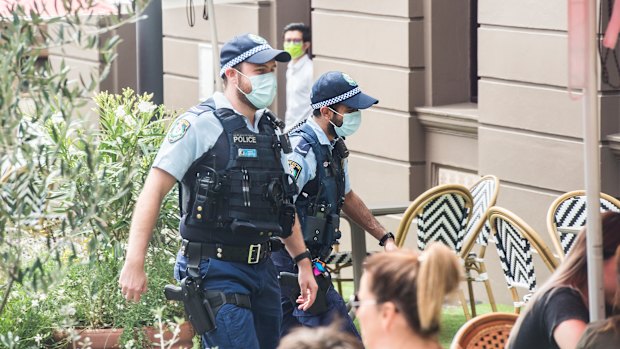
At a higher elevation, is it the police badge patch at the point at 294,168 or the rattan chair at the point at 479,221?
the police badge patch at the point at 294,168

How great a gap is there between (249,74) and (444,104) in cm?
568

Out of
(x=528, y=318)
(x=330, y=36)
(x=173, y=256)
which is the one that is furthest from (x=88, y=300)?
(x=330, y=36)

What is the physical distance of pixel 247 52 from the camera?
583 centimetres

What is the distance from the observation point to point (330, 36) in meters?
12.4

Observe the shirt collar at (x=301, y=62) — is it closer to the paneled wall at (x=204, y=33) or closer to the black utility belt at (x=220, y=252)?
the paneled wall at (x=204, y=33)

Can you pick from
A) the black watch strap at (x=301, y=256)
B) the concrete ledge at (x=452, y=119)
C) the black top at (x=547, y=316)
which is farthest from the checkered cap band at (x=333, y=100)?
the concrete ledge at (x=452, y=119)

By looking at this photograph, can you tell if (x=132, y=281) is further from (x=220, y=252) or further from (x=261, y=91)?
(x=261, y=91)

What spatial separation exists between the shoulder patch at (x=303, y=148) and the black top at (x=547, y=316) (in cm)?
224

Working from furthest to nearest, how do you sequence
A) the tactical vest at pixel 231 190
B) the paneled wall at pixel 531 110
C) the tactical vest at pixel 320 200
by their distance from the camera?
the paneled wall at pixel 531 110 < the tactical vest at pixel 320 200 < the tactical vest at pixel 231 190

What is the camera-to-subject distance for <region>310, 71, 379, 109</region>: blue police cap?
662cm

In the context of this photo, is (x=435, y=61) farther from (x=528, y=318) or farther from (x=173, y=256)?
(x=528, y=318)

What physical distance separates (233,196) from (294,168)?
0.76 metres

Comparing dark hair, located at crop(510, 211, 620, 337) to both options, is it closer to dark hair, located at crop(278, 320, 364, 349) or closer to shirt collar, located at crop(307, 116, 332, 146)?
dark hair, located at crop(278, 320, 364, 349)

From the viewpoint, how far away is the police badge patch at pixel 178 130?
5.53m
